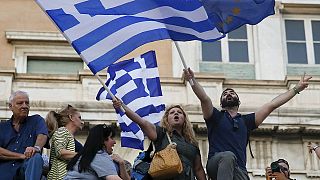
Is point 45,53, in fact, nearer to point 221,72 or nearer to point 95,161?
point 221,72

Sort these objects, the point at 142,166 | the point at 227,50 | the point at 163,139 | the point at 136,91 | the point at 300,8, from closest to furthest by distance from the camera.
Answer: the point at 163,139 < the point at 142,166 < the point at 136,91 < the point at 227,50 < the point at 300,8

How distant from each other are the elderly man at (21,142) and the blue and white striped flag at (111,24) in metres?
0.85

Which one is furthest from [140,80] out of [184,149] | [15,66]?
[15,66]

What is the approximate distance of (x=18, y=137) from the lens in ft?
36.3

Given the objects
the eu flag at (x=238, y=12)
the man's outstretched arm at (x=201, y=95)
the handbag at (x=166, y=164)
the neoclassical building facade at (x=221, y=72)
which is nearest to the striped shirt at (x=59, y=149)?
the handbag at (x=166, y=164)

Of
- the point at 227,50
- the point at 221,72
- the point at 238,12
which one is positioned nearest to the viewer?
the point at 238,12

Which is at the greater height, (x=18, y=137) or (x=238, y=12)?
(x=238, y=12)

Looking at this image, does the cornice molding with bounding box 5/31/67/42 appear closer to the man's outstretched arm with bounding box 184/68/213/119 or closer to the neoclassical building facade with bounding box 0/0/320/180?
the neoclassical building facade with bounding box 0/0/320/180

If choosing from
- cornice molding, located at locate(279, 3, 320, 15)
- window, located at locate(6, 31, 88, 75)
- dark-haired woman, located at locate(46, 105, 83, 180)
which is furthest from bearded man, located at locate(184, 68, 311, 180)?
cornice molding, located at locate(279, 3, 320, 15)

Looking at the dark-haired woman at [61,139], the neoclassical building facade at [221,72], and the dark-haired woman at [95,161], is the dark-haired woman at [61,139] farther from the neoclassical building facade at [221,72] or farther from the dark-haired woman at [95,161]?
the neoclassical building facade at [221,72]

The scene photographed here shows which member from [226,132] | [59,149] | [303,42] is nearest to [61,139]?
[59,149]

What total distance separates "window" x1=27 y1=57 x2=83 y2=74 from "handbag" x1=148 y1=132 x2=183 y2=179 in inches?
515

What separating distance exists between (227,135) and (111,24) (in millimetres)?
1830

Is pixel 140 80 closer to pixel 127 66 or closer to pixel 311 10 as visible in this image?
pixel 127 66
